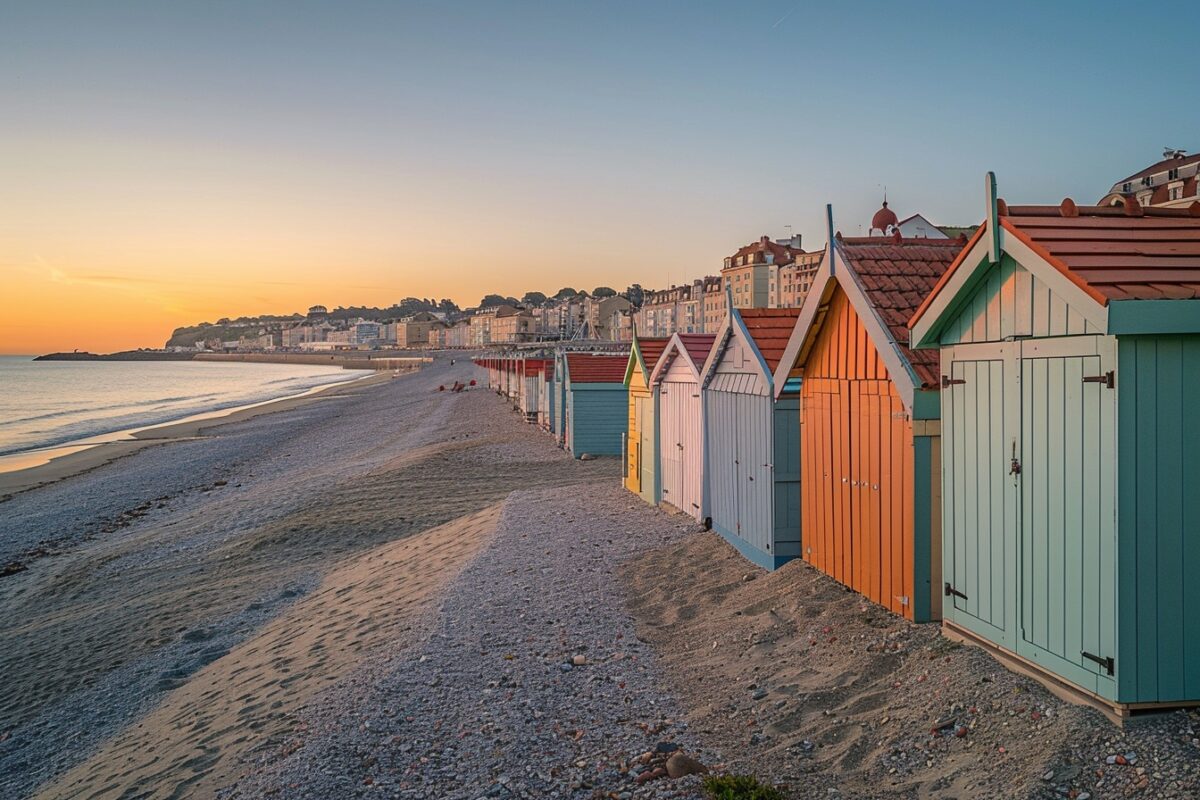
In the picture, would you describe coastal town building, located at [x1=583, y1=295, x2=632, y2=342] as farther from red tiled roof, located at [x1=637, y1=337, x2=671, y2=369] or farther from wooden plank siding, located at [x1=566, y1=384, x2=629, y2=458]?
red tiled roof, located at [x1=637, y1=337, x2=671, y2=369]

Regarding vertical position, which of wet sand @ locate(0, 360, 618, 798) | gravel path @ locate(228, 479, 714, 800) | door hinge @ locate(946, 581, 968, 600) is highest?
door hinge @ locate(946, 581, 968, 600)

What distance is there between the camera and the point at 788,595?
8.01m

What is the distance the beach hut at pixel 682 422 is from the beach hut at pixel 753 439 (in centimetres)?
45

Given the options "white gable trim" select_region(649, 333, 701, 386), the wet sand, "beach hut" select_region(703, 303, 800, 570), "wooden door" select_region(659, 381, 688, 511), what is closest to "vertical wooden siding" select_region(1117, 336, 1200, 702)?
"beach hut" select_region(703, 303, 800, 570)

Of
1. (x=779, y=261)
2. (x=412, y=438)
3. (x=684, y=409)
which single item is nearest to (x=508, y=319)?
(x=779, y=261)

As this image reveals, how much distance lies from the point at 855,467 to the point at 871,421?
53 centimetres

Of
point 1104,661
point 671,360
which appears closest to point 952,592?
point 1104,661

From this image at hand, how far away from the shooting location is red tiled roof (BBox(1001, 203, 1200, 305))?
14.5ft

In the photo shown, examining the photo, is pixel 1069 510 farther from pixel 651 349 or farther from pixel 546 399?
pixel 546 399

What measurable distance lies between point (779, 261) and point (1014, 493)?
3807 inches

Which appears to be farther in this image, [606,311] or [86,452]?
[606,311]

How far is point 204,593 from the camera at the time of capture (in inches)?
471

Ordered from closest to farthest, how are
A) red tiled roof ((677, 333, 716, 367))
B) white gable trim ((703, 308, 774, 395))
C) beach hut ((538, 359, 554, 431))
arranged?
white gable trim ((703, 308, 774, 395)) < red tiled roof ((677, 333, 716, 367)) < beach hut ((538, 359, 554, 431))

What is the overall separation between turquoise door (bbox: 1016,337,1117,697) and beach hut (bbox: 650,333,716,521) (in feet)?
21.9
